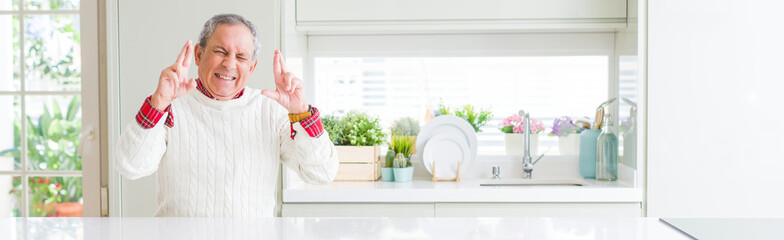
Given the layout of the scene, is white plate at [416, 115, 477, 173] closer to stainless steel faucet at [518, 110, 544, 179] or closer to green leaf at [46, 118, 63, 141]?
stainless steel faucet at [518, 110, 544, 179]

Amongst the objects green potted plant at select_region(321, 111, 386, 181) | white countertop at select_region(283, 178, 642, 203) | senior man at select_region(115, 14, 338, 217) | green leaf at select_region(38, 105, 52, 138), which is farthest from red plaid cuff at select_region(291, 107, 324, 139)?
green leaf at select_region(38, 105, 52, 138)

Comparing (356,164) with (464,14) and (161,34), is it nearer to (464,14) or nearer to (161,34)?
(464,14)

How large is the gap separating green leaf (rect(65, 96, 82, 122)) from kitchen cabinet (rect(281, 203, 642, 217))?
1.00 meters

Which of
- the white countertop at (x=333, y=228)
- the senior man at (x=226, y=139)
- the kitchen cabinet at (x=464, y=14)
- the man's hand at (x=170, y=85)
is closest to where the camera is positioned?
the white countertop at (x=333, y=228)

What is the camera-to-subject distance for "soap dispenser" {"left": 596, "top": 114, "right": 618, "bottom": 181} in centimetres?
264

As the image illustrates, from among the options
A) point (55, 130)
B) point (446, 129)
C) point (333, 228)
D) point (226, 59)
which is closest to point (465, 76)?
point (446, 129)

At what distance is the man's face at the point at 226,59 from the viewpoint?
155 centimetres

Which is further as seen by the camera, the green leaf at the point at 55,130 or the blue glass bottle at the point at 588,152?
the blue glass bottle at the point at 588,152

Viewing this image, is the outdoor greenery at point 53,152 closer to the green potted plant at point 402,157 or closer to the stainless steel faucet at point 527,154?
the green potted plant at point 402,157

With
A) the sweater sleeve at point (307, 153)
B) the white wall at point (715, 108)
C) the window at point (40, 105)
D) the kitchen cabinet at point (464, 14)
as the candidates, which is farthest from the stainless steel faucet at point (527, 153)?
the window at point (40, 105)

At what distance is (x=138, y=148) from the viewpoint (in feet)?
4.87

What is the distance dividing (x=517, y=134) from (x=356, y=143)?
2.52ft

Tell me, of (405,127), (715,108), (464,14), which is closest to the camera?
(715,108)

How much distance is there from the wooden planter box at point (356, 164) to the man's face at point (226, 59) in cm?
109
